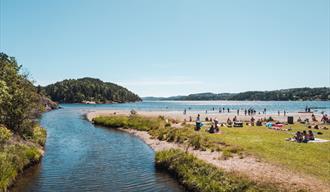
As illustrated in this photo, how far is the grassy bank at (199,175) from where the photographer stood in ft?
71.8

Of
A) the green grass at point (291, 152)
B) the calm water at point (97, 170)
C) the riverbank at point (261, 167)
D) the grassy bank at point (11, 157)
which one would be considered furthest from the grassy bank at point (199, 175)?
the grassy bank at point (11, 157)

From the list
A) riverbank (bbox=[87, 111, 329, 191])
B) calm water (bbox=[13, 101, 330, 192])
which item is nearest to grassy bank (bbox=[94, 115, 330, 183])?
riverbank (bbox=[87, 111, 329, 191])

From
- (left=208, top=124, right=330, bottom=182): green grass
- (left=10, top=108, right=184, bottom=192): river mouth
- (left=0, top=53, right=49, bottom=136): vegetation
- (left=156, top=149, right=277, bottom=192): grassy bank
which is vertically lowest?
(left=10, top=108, right=184, bottom=192): river mouth

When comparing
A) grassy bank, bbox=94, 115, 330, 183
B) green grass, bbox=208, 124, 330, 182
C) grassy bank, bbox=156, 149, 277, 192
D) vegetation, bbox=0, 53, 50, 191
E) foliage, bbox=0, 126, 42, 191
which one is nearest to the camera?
grassy bank, bbox=156, 149, 277, 192

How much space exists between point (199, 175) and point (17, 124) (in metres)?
23.8

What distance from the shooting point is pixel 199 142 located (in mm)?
38219

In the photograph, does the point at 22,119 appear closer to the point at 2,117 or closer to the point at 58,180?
the point at 2,117

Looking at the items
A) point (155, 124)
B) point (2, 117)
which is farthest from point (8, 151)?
point (155, 124)

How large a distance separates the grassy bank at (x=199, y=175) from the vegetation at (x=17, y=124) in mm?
12573

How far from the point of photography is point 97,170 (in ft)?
104

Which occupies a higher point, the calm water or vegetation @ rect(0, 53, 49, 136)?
vegetation @ rect(0, 53, 49, 136)

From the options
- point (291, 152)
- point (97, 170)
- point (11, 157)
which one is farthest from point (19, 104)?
point (291, 152)

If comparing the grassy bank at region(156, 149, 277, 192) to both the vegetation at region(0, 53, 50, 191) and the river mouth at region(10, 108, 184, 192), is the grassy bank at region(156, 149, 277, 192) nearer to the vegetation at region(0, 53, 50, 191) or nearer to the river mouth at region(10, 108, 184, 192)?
the river mouth at region(10, 108, 184, 192)

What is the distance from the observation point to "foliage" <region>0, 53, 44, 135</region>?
128 ft
